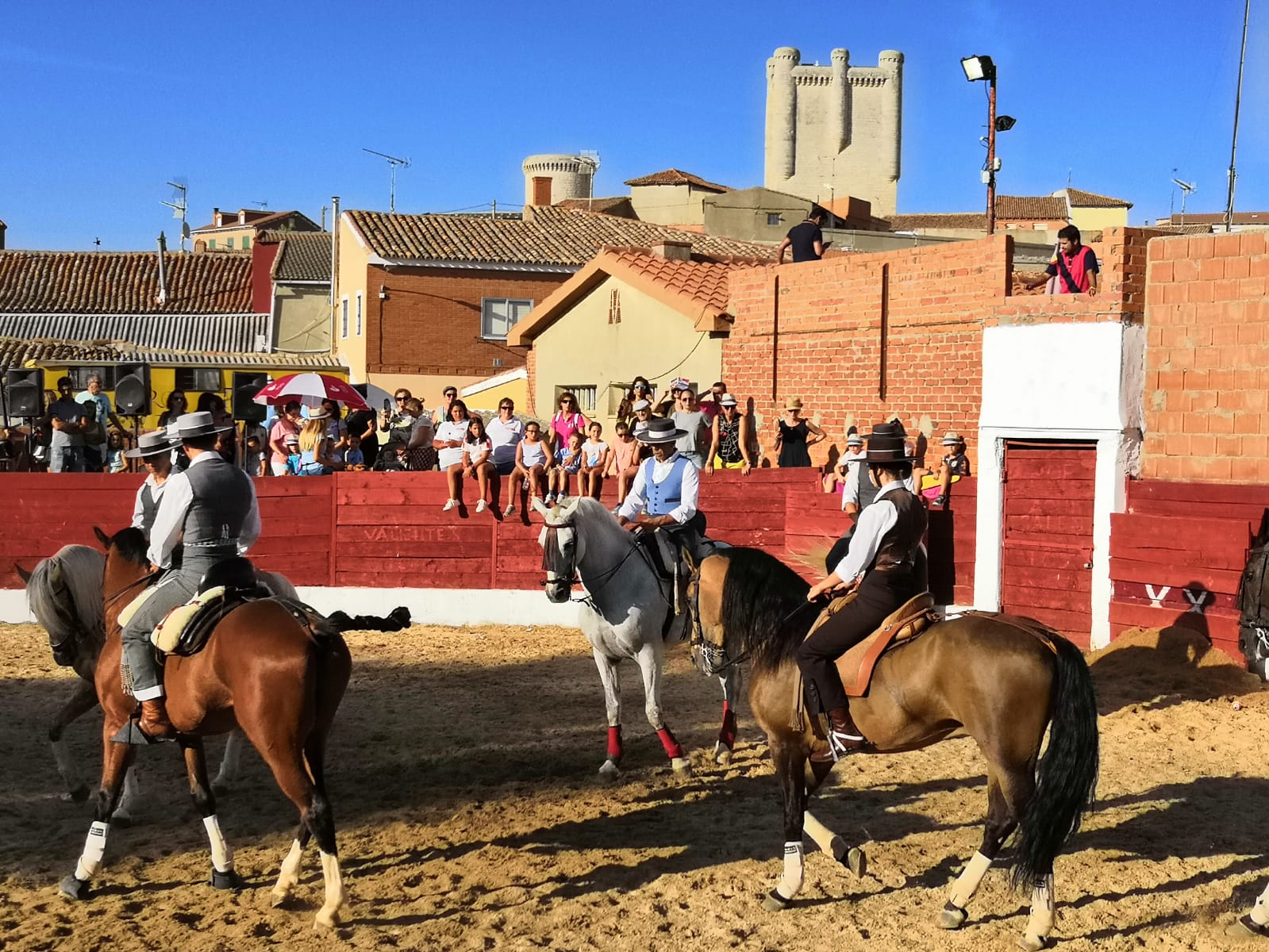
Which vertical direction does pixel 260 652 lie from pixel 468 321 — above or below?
below

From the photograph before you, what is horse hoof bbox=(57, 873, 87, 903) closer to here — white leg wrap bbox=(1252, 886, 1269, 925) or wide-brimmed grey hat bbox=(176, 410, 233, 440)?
wide-brimmed grey hat bbox=(176, 410, 233, 440)

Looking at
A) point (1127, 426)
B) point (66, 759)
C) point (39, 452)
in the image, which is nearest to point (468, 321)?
point (39, 452)

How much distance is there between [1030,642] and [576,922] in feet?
8.08

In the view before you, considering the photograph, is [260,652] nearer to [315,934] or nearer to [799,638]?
[315,934]

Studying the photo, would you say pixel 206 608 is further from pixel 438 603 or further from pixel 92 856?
pixel 438 603

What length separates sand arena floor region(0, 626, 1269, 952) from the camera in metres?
6.00

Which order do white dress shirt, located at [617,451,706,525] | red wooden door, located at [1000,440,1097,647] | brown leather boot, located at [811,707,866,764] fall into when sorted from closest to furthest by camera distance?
brown leather boot, located at [811,707,866,764] < white dress shirt, located at [617,451,706,525] < red wooden door, located at [1000,440,1097,647]

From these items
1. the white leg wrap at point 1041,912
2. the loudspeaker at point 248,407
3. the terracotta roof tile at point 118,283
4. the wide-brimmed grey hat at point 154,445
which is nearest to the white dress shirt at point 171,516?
the wide-brimmed grey hat at point 154,445

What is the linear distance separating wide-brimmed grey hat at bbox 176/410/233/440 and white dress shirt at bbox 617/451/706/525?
364 cm

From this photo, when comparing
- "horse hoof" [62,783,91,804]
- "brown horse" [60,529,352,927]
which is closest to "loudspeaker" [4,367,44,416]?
"horse hoof" [62,783,91,804]

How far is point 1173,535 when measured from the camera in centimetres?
1170

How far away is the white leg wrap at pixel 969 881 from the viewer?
598 centimetres

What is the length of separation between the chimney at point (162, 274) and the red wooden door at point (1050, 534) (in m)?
42.1

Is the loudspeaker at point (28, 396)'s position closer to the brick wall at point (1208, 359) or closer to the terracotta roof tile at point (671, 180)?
the brick wall at point (1208, 359)
